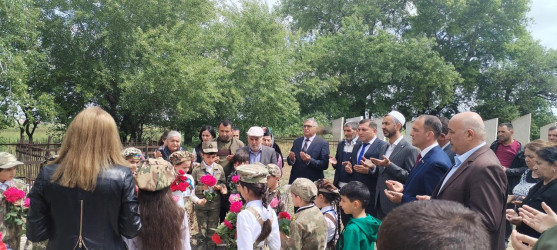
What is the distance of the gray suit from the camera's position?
452 centimetres

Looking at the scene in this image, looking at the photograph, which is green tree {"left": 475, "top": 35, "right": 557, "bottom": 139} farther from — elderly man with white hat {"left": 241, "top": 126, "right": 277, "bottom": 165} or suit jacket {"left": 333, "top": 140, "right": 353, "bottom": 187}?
elderly man with white hat {"left": 241, "top": 126, "right": 277, "bottom": 165}

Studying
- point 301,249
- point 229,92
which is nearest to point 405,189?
point 301,249

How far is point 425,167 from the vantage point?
3.74m

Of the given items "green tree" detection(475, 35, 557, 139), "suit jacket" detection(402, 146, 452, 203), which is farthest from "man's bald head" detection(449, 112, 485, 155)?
"green tree" detection(475, 35, 557, 139)

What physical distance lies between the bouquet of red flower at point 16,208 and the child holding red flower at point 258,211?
8.01 feet

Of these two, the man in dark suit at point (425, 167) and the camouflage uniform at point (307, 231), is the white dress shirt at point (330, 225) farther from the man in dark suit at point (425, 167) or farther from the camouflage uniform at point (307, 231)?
the man in dark suit at point (425, 167)

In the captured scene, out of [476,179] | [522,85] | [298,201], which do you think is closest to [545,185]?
[476,179]

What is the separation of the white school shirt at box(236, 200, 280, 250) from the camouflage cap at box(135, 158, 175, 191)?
0.66 m

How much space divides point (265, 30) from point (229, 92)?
5.67 m

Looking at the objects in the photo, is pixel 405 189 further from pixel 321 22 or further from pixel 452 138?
pixel 321 22

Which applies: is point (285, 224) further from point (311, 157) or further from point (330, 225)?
point (311, 157)

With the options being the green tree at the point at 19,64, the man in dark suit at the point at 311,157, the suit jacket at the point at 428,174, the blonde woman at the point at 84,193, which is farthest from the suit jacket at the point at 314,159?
the green tree at the point at 19,64

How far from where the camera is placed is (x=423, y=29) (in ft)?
95.0

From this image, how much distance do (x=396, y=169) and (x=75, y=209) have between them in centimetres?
332
